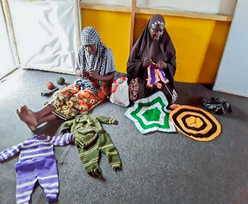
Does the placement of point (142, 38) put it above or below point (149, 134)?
above

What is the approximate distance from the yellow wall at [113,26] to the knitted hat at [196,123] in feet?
3.35

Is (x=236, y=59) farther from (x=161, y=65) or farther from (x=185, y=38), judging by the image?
(x=161, y=65)

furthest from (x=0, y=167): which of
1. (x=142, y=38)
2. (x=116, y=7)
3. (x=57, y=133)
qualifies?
Result: (x=116, y=7)

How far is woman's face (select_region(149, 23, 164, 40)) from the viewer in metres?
1.99

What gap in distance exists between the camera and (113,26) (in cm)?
252

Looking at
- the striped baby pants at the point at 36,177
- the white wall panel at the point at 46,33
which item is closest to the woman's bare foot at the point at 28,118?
the striped baby pants at the point at 36,177

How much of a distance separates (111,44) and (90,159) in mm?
1533

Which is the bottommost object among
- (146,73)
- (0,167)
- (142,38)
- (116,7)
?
A: (0,167)

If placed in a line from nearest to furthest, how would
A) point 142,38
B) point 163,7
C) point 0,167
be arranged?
1. point 0,167
2. point 142,38
3. point 163,7

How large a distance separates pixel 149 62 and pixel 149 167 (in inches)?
39.3

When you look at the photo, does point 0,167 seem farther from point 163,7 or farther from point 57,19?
point 163,7

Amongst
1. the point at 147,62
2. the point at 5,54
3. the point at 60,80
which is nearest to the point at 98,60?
the point at 147,62

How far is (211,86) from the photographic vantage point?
8.66ft

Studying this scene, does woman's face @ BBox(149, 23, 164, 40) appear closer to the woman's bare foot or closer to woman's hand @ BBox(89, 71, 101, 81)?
woman's hand @ BBox(89, 71, 101, 81)
